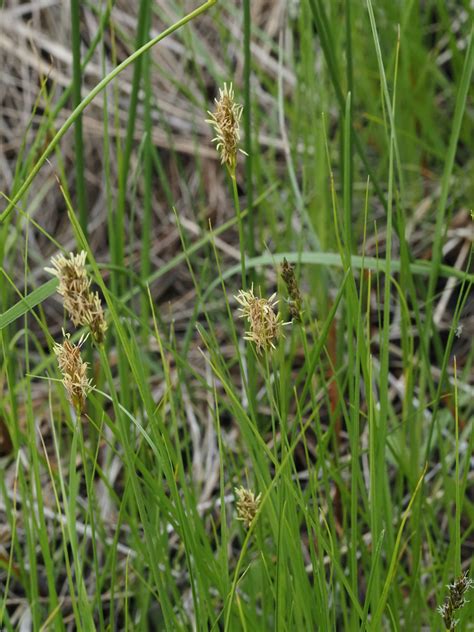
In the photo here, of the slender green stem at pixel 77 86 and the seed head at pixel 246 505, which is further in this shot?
the slender green stem at pixel 77 86

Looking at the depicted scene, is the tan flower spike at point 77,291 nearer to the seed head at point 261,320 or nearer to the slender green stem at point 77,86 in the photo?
the seed head at point 261,320

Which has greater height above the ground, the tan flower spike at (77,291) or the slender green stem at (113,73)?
the slender green stem at (113,73)

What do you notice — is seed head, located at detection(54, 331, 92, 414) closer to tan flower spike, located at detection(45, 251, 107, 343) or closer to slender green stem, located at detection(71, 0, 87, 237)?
tan flower spike, located at detection(45, 251, 107, 343)

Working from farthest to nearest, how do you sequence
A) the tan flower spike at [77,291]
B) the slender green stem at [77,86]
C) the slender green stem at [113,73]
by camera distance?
the slender green stem at [77,86], the slender green stem at [113,73], the tan flower spike at [77,291]

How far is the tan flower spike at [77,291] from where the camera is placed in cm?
67

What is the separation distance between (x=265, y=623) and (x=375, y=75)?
50.6 inches

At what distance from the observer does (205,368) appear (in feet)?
5.99

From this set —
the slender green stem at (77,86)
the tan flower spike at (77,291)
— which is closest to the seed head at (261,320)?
the tan flower spike at (77,291)

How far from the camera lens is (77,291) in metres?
0.68

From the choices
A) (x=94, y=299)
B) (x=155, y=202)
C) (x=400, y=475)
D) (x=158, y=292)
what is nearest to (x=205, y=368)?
(x=158, y=292)

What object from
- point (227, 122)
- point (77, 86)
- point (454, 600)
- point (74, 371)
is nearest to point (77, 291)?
point (74, 371)

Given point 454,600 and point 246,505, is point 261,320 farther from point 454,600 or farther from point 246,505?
point 454,600

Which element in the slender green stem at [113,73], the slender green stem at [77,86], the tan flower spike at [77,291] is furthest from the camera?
the slender green stem at [77,86]

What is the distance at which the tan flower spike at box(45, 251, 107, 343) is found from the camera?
667 mm
